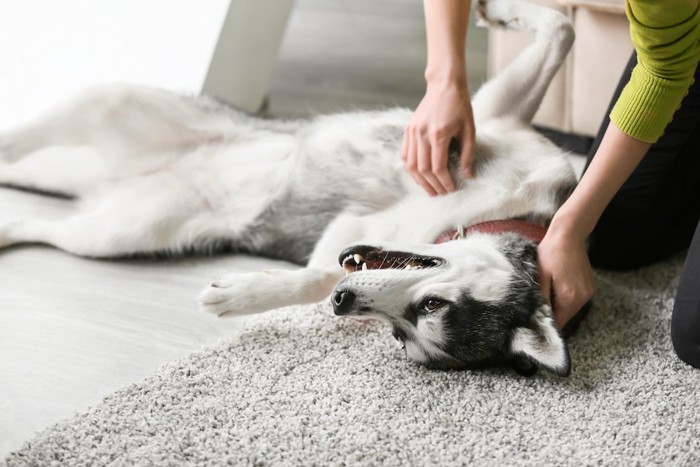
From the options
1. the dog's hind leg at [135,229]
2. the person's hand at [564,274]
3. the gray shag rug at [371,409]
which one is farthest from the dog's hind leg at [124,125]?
the person's hand at [564,274]

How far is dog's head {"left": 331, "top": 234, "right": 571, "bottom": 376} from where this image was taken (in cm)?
188

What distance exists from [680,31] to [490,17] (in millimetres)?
888

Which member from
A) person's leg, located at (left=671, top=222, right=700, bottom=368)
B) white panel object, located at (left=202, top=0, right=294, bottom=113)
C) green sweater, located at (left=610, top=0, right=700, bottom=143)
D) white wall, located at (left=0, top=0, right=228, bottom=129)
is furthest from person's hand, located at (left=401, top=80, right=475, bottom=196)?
white wall, located at (left=0, top=0, right=228, bottom=129)

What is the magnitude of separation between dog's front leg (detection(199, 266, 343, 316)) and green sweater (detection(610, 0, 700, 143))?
0.92 m

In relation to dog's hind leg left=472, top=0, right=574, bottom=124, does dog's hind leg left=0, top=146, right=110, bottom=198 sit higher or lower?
lower

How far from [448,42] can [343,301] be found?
Answer: 94 centimetres

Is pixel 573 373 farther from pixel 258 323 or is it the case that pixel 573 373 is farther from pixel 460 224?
pixel 258 323

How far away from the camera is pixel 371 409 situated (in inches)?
74.7

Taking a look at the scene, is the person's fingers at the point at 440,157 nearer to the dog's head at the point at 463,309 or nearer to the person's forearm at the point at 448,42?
the person's forearm at the point at 448,42

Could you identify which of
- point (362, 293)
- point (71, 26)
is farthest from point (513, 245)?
point (71, 26)

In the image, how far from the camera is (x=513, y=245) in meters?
2.07

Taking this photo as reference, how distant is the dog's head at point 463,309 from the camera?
1884 millimetres

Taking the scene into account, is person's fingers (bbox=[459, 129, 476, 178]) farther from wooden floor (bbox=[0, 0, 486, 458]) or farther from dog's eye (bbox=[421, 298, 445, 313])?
wooden floor (bbox=[0, 0, 486, 458])

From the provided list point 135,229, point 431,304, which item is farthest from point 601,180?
point 135,229
